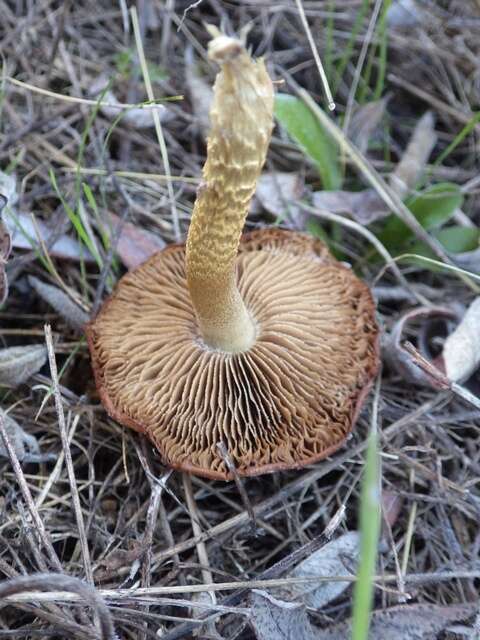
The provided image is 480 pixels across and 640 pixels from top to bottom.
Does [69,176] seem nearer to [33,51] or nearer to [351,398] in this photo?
[33,51]

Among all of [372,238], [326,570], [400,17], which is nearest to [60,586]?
[326,570]

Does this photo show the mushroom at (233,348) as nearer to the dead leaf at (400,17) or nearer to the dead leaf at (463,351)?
the dead leaf at (463,351)

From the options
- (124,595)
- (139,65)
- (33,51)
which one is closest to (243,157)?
(124,595)

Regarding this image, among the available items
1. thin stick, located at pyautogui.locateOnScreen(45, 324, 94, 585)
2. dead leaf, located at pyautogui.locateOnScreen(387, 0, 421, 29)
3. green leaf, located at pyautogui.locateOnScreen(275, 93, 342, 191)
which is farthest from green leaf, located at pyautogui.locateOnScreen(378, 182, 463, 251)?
thin stick, located at pyautogui.locateOnScreen(45, 324, 94, 585)

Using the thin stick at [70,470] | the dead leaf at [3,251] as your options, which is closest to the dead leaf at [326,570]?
the thin stick at [70,470]

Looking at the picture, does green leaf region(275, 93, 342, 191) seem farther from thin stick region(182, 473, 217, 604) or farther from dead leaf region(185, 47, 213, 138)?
thin stick region(182, 473, 217, 604)
